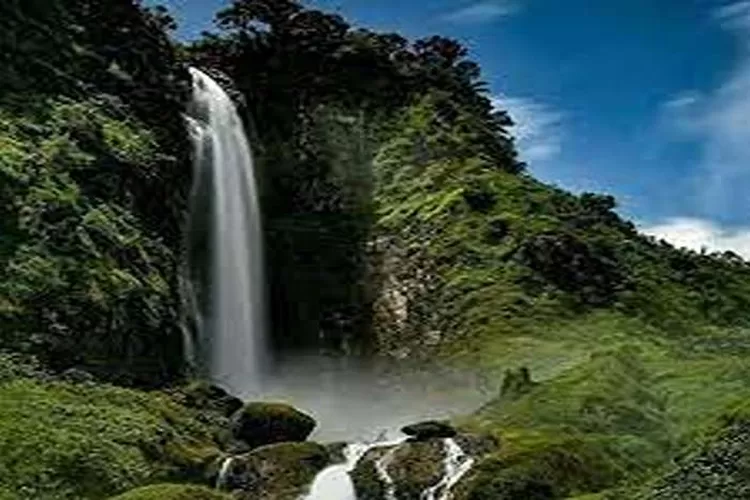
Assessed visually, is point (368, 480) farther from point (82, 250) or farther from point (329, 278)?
point (329, 278)

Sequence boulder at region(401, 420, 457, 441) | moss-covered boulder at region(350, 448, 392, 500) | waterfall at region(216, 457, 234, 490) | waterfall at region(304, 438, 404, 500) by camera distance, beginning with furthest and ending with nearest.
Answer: boulder at region(401, 420, 457, 441), waterfall at region(216, 457, 234, 490), waterfall at region(304, 438, 404, 500), moss-covered boulder at region(350, 448, 392, 500)

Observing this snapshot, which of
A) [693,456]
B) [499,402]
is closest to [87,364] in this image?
[499,402]

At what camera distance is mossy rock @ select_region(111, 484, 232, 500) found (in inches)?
1328

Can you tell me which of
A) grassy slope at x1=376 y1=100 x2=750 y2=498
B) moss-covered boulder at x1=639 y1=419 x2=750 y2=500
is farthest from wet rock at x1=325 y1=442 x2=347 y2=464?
moss-covered boulder at x1=639 y1=419 x2=750 y2=500

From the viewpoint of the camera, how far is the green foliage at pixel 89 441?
37594mm

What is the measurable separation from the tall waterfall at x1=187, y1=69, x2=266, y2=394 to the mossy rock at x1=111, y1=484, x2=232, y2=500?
1183 inches

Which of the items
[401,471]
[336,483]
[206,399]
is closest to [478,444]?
[401,471]

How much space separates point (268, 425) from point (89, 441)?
8406mm

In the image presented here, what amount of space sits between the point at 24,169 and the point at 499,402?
21.4 meters

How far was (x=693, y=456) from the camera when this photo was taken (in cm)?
3173

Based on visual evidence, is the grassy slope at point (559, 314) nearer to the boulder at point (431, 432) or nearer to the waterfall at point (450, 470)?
the waterfall at point (450, 470)

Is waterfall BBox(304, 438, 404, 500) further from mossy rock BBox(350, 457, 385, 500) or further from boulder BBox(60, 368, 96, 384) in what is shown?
boulder BBox(60, 368, 96, 384)

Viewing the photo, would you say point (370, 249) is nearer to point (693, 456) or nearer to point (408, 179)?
point (408, 179)

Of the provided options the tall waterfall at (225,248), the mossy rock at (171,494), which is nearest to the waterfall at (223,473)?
the mossy rock at (171,494)
